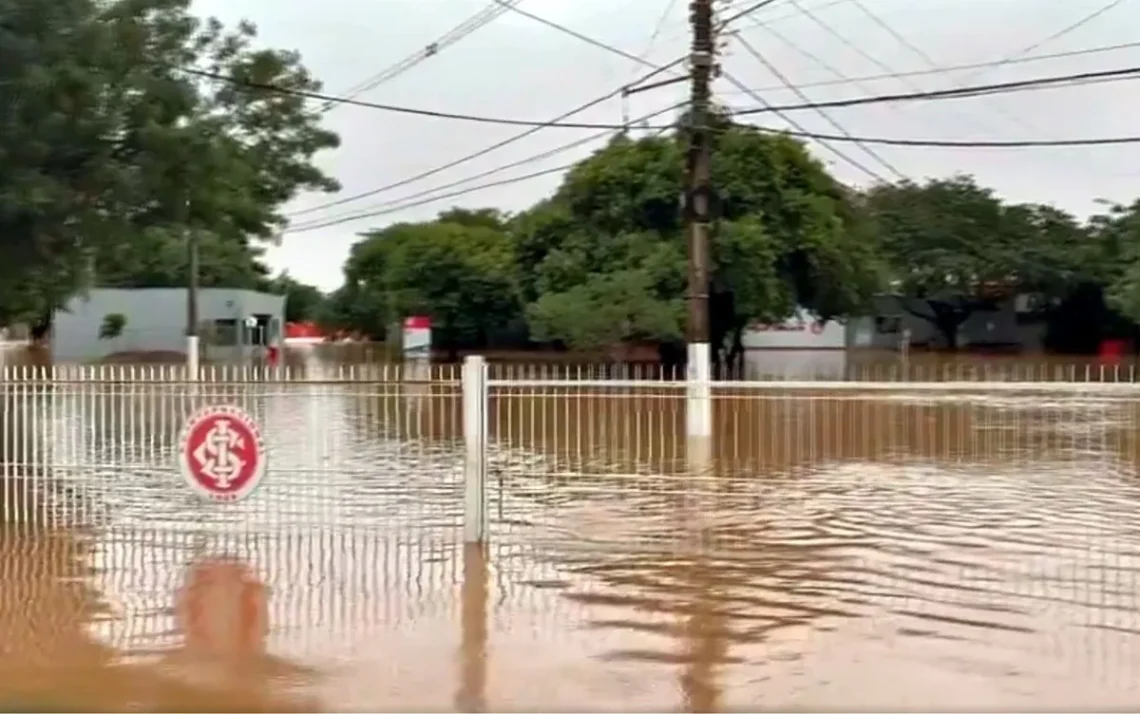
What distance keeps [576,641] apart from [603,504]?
496 centimetres

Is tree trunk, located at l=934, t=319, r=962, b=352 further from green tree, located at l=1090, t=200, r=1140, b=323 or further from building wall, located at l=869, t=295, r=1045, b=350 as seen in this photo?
green tree, located at l=1090, t=200, r=1140, b=323

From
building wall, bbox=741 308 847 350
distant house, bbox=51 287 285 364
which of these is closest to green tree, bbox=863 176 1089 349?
building wall, bbox=741 308 847 350

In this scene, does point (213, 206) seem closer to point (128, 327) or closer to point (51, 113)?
point (51, 113)

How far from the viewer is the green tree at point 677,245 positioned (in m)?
30.4

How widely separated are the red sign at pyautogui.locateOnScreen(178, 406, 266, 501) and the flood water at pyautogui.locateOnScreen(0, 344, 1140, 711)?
0.46 metres

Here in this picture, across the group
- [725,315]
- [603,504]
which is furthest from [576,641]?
[725,315]

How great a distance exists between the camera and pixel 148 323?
45.8 m

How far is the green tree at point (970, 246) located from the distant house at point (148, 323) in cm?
2459

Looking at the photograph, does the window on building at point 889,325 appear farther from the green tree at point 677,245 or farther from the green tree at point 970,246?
the green tree at point 677,245

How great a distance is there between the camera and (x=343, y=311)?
2352 inches

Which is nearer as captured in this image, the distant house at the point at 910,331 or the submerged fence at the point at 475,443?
the submerged fence at the point at 475,443

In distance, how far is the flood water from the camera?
6.13 m

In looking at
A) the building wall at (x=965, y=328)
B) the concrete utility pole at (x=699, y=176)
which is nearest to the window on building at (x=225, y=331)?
the building wall at (x=965, y=328)

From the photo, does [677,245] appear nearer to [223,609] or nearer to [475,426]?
[475,426]
